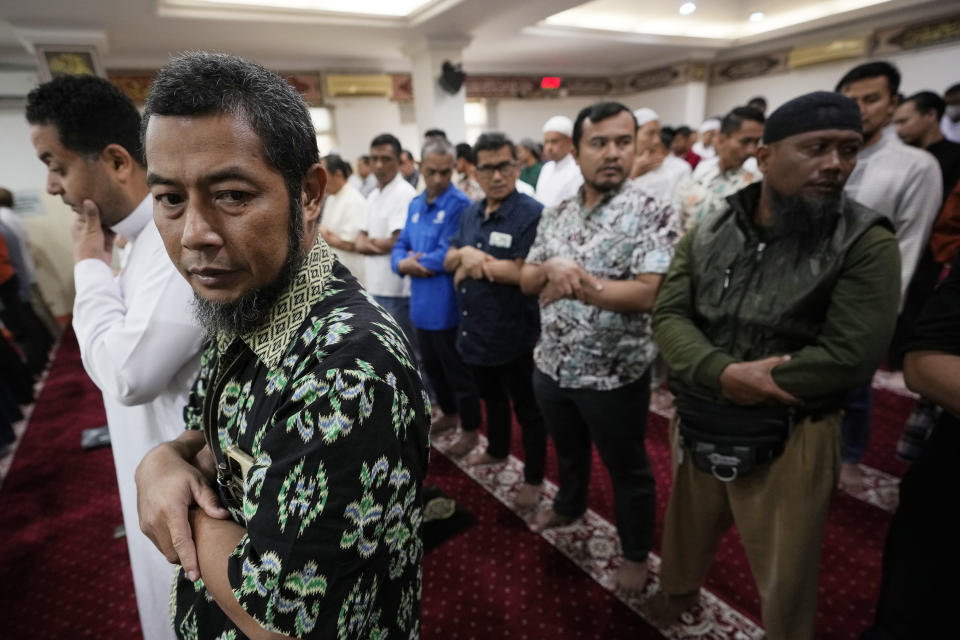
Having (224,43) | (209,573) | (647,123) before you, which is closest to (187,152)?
(209,573)

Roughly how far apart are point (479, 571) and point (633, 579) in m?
0.65

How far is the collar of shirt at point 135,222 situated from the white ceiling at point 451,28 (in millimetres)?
4894

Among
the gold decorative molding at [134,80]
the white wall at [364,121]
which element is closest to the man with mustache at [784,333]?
the white wall at [364,121]

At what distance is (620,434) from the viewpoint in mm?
1853

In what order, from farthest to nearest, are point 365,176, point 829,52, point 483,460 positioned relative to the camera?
1. point 829,52
2. point 365,176
3. point 483,460

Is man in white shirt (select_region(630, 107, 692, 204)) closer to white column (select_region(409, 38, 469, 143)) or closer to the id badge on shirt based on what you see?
the id badge on shirt

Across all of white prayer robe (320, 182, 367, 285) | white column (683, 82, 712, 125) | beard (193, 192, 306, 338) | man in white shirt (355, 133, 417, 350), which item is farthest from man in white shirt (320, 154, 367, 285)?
white column (683, 82, 712, 125)

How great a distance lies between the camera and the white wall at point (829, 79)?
Result: 7.95 metres

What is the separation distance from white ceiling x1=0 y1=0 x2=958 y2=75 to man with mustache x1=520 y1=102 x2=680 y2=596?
15.3 ft

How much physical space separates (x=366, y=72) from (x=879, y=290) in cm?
974

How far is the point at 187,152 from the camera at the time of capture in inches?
28.4

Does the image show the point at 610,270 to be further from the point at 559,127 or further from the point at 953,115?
the point at 953,115

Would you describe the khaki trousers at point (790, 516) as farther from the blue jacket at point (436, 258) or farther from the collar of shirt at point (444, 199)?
the collar of shirt at point (444, 199)

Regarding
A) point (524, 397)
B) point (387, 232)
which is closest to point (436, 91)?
point (387, 232)
